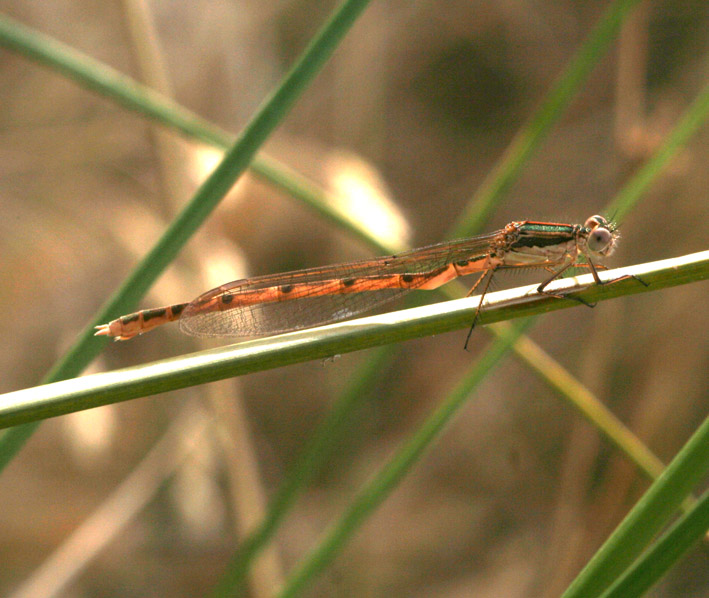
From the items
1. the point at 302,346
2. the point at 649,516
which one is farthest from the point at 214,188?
the point at 649,516

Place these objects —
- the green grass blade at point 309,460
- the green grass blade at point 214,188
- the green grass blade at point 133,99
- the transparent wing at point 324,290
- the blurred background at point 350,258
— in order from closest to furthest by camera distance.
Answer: the green grass blade at point 214,188 < the green grass blade at point 133,99 < the green grass blade at point 309,460 < the transparent wing at point 324,290 < the blurred background at point 350,258

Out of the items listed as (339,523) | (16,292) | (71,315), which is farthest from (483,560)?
(16,292)

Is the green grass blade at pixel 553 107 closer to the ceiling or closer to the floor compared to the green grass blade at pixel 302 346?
closer to the ceiling

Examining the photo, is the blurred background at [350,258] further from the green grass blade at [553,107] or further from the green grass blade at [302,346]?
the green grass blade at [302,346]

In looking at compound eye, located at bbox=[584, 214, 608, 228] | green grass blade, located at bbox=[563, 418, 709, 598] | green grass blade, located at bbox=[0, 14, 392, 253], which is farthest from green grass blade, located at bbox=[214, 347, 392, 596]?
green grass blade, located at bbox=[563, 418, 709, 598]

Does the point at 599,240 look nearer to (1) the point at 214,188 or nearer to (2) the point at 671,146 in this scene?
(2) the point at 671,146

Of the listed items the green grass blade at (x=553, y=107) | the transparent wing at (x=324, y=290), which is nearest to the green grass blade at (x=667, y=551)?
the green grass blade at (x=553, y=107)

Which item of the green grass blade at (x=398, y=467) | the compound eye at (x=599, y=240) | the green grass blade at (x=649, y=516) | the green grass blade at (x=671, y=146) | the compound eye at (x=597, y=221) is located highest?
the compound eye at (x=597, y=221)
